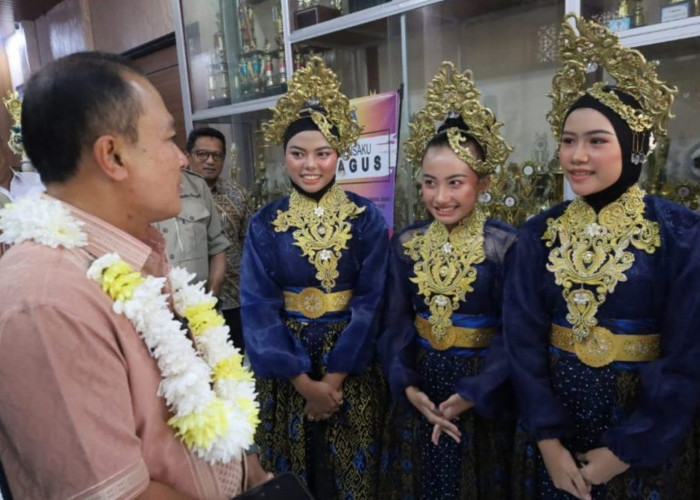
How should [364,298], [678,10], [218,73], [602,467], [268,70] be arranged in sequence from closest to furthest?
[602,467] < [364,298] < [678,10] < [268,70] < [218,73]

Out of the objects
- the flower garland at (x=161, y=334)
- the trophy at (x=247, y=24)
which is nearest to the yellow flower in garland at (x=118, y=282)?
the flower garland at (x=161, y=334)

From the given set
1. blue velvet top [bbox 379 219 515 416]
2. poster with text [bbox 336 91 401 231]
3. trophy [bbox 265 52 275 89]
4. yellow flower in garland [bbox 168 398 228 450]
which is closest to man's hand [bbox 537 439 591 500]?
blue velvet top [bbox 379 219 515 416]

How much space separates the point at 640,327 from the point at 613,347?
0.26 ft

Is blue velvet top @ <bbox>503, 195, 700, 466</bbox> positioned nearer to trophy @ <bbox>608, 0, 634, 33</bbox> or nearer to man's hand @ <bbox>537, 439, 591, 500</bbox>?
man's hand @ <bbox>537, 439, 591, 500</bbox>

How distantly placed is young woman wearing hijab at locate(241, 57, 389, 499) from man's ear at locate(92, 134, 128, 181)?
975 mm

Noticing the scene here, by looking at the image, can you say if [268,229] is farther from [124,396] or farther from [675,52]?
[675,52]

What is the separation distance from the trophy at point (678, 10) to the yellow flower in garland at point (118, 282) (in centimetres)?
203

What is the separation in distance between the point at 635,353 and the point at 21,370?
126 centimetres

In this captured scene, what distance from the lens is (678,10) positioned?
1.78 metres

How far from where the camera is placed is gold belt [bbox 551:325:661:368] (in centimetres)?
120

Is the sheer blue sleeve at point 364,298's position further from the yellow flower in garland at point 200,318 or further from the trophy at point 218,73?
the trophy at point 218,73

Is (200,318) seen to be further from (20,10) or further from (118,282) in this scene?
(20,10)

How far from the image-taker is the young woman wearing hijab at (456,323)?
4.80 ft

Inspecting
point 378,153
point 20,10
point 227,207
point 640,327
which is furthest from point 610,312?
point 20,10
